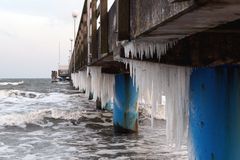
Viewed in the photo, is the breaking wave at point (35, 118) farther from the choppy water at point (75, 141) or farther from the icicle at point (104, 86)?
the icicle at point (104, 86)

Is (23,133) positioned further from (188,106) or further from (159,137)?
(188,106)

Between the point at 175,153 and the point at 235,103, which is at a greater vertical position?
the point at 235,103

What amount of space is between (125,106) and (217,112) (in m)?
8.28

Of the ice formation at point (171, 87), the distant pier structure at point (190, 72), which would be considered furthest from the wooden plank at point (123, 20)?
the ice formation at point (171, 87)

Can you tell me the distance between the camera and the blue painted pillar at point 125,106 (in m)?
12.2

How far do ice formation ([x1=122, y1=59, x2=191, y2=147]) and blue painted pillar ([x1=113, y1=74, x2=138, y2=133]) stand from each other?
7452 mm

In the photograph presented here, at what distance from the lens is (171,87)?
450 cm

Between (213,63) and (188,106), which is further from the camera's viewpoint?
(188,106)

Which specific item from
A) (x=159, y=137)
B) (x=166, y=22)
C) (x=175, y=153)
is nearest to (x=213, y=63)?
(x=166, y=22)

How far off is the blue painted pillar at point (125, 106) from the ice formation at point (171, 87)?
745 cm

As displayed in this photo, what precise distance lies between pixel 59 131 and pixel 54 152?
3.71 meters

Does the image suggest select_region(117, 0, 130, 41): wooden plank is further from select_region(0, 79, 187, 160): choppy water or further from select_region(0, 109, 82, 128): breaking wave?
select_region(0, 109, 82, 128): breaking wave

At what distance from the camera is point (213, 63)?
161 inches

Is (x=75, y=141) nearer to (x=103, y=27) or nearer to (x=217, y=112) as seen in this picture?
(x=103, y=27)
